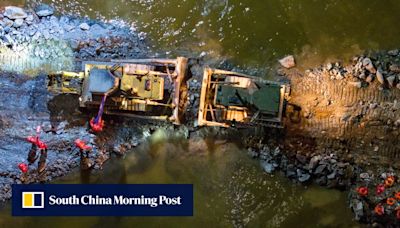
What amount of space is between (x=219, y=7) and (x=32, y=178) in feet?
18.0

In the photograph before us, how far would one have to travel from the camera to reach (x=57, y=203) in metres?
11.3

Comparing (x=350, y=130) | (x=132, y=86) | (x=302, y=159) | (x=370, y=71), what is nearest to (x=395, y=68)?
(x=370, y=71)

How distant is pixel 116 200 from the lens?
11297 mm

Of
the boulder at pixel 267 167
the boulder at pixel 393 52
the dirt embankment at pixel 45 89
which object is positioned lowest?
the boulder at pixel 267 167

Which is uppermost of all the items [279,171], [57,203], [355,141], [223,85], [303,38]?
[303,38]

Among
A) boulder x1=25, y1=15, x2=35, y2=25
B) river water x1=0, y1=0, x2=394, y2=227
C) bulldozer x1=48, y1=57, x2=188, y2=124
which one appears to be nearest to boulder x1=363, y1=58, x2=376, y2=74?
river water x1=0, y1=0, x2=394, y2=227

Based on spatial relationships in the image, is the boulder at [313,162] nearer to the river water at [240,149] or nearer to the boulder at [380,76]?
the river water at [240,149]

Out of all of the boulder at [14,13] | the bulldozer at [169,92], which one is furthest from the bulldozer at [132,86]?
the boulder at [14,13]

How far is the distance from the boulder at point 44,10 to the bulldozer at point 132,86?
1629 millimetres

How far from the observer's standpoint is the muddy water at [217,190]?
10.9 metres

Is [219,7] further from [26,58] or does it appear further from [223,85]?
[26,58]

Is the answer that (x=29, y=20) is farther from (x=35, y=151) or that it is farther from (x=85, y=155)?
(x=85, y=155)

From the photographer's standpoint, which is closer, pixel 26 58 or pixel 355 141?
pixel 355 141

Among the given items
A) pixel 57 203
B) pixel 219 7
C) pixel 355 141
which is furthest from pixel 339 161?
pixel 57 203
